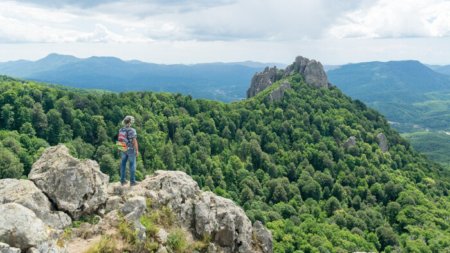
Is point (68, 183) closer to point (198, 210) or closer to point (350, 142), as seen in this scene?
point (198, 210)

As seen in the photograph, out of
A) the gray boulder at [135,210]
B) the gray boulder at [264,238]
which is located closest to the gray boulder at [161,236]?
the gray boulder at [135,210]

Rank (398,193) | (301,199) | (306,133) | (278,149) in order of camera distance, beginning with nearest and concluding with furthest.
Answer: (301,199)
(398,193)
(278,149)
(306,133)

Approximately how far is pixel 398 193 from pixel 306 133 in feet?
117

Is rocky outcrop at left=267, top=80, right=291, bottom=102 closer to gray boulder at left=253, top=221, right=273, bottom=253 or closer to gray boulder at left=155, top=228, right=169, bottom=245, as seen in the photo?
gray boulder at left=253, top=221, right=273, bottom=253

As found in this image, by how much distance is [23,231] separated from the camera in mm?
10180

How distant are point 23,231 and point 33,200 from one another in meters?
3.27

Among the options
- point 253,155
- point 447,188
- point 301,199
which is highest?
point 253,155

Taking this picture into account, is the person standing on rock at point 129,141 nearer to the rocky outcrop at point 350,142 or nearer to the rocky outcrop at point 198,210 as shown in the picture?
the rocky outcrop at point 198,210

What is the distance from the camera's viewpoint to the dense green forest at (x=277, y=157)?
186ft

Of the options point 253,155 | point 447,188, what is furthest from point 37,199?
point 447,188

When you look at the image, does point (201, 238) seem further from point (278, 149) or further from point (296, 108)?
point (296, 108)

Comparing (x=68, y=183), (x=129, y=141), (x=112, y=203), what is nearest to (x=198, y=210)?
(x=112, y=203)

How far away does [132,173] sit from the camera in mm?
17766

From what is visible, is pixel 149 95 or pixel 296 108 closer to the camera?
pixel 149 95
